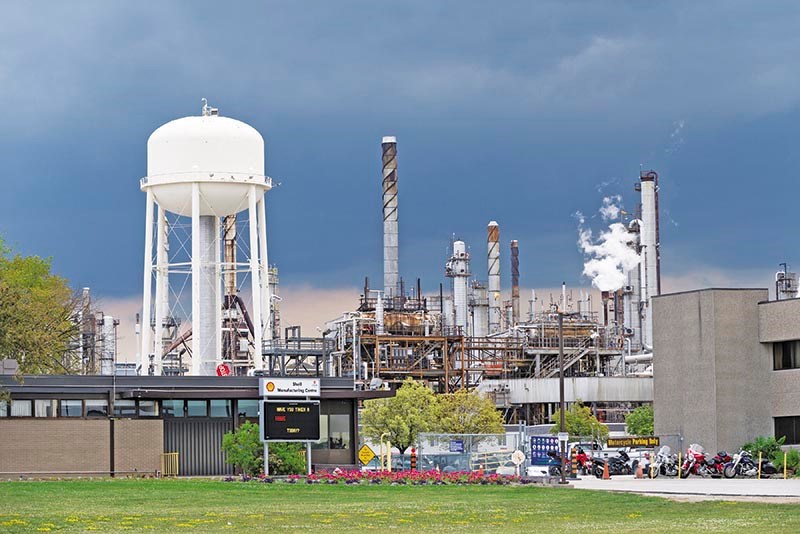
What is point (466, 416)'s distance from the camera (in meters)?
105

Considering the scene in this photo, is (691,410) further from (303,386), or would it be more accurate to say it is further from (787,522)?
(787,522)

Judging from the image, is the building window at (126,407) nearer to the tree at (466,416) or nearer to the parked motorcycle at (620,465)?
the parked motorcycle at (620,465)

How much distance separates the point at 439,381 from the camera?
12462 centimetres

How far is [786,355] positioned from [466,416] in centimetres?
3713

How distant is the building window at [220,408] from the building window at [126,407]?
3313 millimetres

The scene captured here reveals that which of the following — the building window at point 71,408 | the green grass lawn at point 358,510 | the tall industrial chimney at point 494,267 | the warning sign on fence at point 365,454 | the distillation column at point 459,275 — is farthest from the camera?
the tall industrial chimney at point 494,267

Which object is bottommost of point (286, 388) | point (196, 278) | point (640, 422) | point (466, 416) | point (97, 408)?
point (640, 422)

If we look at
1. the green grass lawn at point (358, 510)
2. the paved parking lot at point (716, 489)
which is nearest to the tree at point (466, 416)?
the paved parking lot at point (716, 489)

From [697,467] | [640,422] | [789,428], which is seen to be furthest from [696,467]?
[640,422]

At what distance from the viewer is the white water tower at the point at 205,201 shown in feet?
249

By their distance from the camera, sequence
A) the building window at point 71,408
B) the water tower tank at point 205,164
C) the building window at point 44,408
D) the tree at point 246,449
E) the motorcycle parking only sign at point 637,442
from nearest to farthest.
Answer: the tree at point 246,449 → the building window at point 44,408 → the building window at point 71,408 → the motorcycle parking only sign at point 637,442 → the water tower tank at point 205,164

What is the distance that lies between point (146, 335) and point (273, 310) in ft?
156

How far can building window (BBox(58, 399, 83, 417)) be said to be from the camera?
5862cm

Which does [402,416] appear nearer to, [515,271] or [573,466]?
[573,466]
